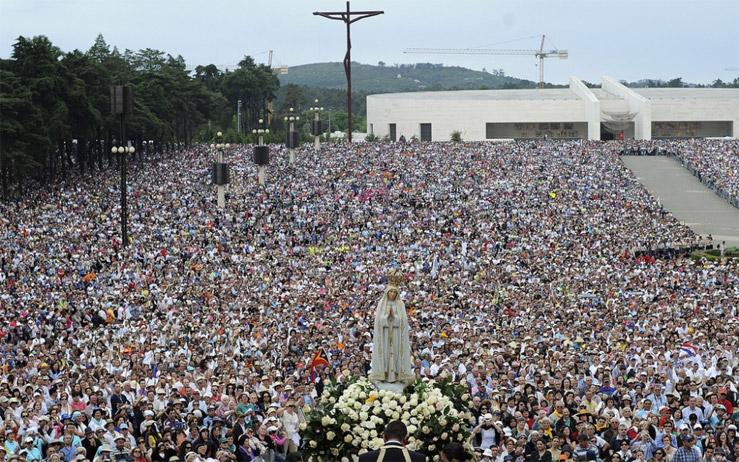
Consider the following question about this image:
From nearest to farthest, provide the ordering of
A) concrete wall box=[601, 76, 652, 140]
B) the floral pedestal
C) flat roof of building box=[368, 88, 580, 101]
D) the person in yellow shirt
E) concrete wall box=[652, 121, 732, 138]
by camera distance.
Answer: the floral pedestal < the person in yellow shirt < concrete wall box=[601, 76, 652, 140] < concrete wall box=[652, 121, 732, 138] < flat roof of building box=[368, 88, 580, 101]

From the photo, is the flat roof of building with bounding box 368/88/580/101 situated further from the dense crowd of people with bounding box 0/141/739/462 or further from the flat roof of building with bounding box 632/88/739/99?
the dense crowd of people with bounding box 0/141/739/462

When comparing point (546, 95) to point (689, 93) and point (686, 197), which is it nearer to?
point (689, 93)

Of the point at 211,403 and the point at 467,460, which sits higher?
the point at 467,460

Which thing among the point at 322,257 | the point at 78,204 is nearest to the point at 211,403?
the point at 322,257

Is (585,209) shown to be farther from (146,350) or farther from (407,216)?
(146,350)

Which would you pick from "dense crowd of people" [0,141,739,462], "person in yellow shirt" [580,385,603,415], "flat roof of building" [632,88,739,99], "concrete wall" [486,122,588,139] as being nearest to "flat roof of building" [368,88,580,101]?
"concrete wall" [486,122,588,139]

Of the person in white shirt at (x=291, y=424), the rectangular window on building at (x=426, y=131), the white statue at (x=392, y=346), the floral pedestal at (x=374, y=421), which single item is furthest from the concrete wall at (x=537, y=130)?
the floral pedestal at (x=374, y=421)
